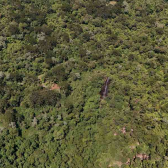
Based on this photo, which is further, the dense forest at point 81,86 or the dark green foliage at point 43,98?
the dark green foliage at point 43,98

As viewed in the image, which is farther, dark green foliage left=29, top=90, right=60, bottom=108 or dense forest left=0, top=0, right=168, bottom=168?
dark green foliage left=29, top=90, right=60, bottom=108

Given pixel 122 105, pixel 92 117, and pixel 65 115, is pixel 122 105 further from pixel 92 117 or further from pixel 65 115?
pixel 65 115

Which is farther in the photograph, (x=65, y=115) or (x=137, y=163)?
(x=65, y=115)

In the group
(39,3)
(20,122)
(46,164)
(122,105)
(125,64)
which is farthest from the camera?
(39,3)

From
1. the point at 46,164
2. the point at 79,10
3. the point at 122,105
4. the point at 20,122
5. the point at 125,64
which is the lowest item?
the point at 46,164

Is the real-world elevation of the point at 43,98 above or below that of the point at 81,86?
below

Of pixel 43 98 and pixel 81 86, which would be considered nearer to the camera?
pixel 43 98

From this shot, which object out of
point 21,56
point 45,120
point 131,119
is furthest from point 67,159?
point 21,56

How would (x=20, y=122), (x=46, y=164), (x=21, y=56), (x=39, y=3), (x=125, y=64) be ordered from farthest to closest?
1. (x=39, y=3)
2. (x=125, y=64)
3. (x=21, y=56)
4. (x=20, y=122)
5. (x=46, y=164)
